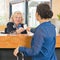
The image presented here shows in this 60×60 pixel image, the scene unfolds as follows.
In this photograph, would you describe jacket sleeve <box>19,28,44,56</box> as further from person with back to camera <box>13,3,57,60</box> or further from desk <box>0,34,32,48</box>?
desk <box>0,34,32,48</box>

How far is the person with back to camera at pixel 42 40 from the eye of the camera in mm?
1527

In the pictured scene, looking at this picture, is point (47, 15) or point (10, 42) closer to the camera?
point (47, 15)

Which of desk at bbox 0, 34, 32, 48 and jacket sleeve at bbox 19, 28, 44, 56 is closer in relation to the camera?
jacket sleeve at bbox 19, 28, 44, 56

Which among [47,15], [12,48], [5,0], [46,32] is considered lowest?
[12,48]

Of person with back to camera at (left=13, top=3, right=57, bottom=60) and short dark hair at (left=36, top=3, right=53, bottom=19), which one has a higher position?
short dark hair at (left=36, top=3, right=53, bottom=19)

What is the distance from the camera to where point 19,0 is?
623 cm

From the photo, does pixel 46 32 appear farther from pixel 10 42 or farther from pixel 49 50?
pixel 10 42

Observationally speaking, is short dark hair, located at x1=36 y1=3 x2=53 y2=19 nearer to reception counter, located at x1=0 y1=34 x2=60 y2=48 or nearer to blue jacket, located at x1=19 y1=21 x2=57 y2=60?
blue jacket, located at x1=19 y1=21 x2=57 y2=60

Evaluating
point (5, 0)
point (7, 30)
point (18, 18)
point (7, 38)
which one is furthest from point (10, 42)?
point (5, 0)

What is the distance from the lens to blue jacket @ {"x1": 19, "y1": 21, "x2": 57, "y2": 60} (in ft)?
5.00

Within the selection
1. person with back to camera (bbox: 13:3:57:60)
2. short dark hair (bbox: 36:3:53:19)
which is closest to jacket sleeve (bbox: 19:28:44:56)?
person with back to camera (bbox: 13:3:57:60)

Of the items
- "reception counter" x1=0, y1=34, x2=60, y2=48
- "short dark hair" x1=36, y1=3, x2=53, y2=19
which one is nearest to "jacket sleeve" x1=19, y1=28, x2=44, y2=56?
"short dark hair" x1=36, y1=3, x2=53, y2=19

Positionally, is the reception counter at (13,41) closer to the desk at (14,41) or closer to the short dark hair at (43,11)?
the desk at (14,41)

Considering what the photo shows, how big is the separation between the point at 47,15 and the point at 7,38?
0.49 metres
